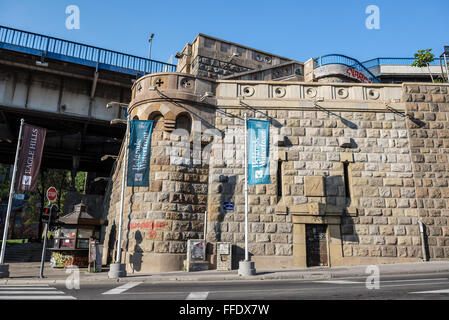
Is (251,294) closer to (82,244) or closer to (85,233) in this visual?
(85,233)

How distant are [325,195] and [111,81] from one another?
59.6 feet

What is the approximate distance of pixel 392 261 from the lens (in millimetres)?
16656

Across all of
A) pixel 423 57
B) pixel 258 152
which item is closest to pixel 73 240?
pixel 258 152

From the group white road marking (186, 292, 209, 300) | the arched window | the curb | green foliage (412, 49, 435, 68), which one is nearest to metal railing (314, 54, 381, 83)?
green foliage (412, 49, 435, 68)

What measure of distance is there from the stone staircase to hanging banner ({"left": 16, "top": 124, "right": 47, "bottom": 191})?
879 cm

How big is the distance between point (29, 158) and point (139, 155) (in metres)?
7.89

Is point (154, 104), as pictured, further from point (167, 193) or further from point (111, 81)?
point (111, 81)

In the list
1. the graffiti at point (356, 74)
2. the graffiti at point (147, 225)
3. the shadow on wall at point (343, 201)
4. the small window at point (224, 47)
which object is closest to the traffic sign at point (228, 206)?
the graffiti at point (147, 225)

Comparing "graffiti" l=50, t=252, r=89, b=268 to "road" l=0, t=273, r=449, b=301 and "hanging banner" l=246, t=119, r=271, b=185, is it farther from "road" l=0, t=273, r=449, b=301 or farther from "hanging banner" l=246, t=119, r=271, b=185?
"hanging banner" l=246, t=119, r=271, b=185

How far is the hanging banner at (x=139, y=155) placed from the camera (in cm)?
1635

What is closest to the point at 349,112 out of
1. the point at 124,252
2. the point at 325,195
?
the point at 325,195

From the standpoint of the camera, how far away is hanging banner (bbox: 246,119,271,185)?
15664 millimetres
